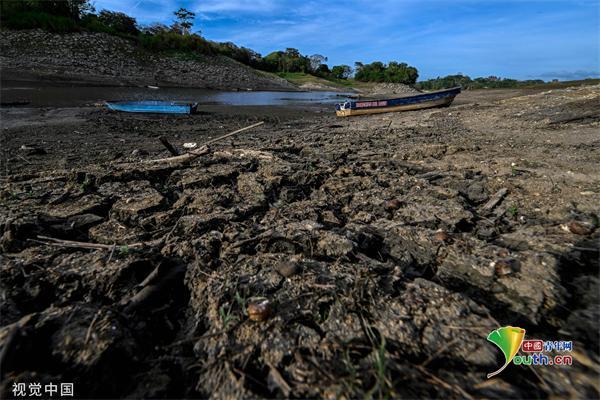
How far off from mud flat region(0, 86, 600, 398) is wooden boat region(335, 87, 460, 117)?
31.3ft

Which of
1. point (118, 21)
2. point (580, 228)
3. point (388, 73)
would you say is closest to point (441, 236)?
point (580, 228)

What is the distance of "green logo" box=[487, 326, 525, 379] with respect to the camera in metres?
1.49

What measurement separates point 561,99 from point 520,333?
489 inches

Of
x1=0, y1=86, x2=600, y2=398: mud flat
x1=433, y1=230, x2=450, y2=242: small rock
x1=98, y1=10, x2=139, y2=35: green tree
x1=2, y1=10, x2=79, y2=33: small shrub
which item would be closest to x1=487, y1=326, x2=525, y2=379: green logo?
x1=0, y1=86, x2=600, y2=398: mud flat

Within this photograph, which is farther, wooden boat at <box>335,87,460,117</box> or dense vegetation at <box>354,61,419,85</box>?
dense vegetation at <box>354,61,419,85</box>

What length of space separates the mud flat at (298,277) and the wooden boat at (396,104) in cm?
953

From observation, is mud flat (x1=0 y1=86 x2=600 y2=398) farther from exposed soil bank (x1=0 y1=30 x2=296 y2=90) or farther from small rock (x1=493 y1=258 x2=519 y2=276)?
exposed soil bank (x1=0 y1=30 x2=296 y2=90)

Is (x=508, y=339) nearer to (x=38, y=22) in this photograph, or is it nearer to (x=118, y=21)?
(x=38, y=22)

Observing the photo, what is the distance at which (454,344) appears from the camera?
4.91ft

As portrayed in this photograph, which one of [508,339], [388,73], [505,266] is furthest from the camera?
[388,73]

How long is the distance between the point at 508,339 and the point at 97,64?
36.8 meters

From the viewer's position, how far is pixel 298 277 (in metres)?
1.99

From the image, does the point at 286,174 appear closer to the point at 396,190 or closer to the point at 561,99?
the point at 396,190

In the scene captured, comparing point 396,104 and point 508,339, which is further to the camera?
point 396,104
